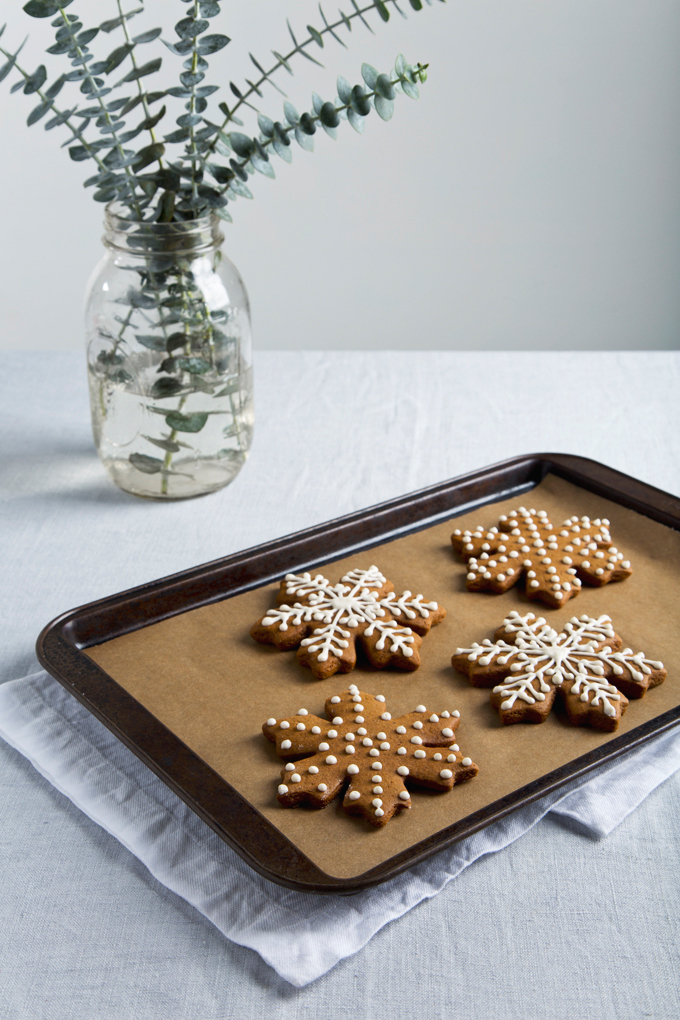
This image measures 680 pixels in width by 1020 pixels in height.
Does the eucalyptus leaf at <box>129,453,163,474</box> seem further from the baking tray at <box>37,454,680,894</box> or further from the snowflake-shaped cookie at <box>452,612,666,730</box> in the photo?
the snowflake-shaped cookie at <box>452,612,666,730</box>

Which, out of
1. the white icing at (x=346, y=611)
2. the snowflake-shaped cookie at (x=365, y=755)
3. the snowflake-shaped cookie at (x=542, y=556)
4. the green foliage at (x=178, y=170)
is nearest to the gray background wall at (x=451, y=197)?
the green foliage at (x=178, y=170)

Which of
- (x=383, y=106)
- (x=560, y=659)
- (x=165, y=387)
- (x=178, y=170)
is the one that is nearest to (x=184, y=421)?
(x=165, y=387)

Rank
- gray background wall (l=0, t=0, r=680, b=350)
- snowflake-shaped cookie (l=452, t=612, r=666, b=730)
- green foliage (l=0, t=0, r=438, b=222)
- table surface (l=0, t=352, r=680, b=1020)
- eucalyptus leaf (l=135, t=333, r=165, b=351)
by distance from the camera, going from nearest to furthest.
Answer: table surface (l=0, t=352, r=680, b=1020) → snowflake-shaped cookie (l=452, t=612, r=666, b=730) → green foliage (l=0, t=0, r=438, b=222) → eucalyptus leaf (l=135, t=333, r=165, b=351) → gray background wall (l=0, t=0, r=680, b=350)

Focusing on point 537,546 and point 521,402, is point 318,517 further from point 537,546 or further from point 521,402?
point 521,402

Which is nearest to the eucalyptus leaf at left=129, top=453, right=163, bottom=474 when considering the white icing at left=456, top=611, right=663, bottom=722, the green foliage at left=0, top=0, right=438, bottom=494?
the green foliage at left=0, top=0, right=438, bottom=494

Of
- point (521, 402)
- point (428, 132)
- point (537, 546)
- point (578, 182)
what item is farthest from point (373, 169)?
point (537, 546)

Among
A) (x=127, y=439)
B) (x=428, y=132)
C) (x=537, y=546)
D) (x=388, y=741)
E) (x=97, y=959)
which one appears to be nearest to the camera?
(x=97, y=959)
